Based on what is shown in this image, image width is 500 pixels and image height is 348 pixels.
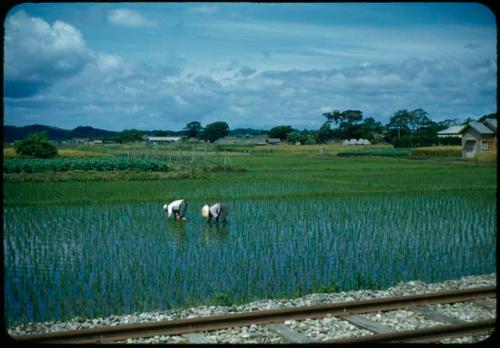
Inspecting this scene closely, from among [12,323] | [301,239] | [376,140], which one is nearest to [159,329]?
[12,323]

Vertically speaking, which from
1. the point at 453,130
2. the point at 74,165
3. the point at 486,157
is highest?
the point at 453,130

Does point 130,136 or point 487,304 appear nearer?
point 487,304

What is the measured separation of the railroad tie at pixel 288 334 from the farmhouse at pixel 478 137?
2167 centimetres

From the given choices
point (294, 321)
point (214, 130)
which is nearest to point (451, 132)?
point (214, 130)

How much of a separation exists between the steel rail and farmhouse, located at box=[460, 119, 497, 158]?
2100cm

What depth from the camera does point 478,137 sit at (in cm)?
2688

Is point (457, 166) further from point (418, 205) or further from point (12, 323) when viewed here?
point (12, 323)

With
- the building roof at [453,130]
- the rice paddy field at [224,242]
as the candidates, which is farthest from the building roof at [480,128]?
the rice paddy field at [224,242]

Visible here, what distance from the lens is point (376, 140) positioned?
145 feet

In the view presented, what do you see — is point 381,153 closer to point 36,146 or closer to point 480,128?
point 480,128

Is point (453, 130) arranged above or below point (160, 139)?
above

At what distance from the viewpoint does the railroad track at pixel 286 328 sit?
492 centimetres

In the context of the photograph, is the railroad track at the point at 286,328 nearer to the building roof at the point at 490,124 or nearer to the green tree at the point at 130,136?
the building roof at the point at 490,124

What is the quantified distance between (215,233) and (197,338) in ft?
21.2
